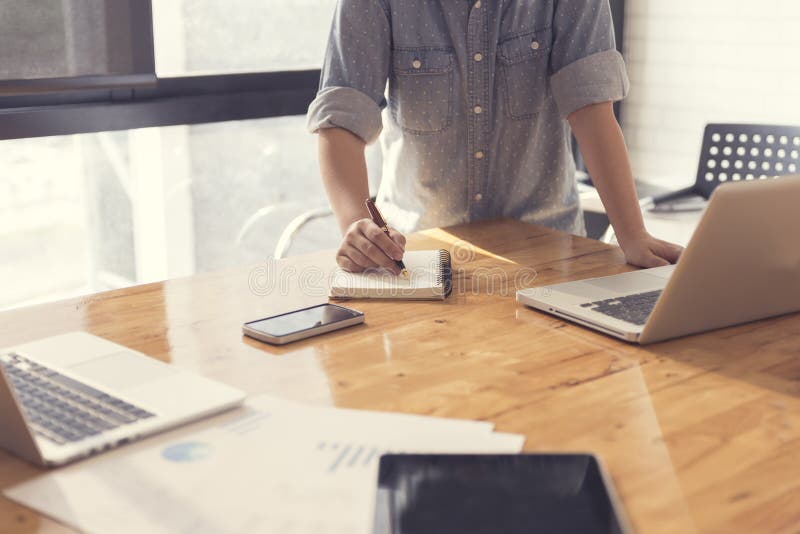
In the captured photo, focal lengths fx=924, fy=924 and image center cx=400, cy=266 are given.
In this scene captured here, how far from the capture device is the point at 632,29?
123 inches

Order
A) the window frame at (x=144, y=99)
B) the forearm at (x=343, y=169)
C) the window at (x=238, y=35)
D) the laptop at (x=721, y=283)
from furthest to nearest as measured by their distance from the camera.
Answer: the window at (x=238, y=35), the window frame at (x=144, y=99), the forearm at (x=343, y=169), the laptop at (x=721, y=283)

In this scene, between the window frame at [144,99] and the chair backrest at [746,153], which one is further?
the window frame at [144,99]

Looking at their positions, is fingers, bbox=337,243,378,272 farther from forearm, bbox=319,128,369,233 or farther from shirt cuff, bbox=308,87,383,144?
shirt cuff, bbox=308,87,383,144

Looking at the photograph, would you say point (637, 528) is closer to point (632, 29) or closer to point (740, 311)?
point (740, 311)

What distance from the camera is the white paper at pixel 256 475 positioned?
0.72 metres

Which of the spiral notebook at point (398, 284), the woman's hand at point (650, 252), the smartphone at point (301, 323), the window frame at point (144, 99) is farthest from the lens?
the window frame at point (144, 99)

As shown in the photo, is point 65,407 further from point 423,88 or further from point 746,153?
point 746,153

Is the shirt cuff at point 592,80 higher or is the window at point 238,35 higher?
the window at point 238,35

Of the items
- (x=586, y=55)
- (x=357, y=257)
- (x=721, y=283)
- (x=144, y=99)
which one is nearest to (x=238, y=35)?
(x=144, y=99)

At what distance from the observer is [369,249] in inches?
54.1

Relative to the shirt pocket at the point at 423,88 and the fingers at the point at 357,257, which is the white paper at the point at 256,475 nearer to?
the fingers at the point at 357,257

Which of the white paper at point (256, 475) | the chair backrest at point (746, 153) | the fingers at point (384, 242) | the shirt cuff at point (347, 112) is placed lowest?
the white paper at point (256, 475)

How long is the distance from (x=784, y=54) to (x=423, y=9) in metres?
1.48

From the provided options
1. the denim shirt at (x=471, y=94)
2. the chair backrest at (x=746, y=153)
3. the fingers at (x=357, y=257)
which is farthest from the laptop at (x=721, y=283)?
the chair backrest at (x=746, y=153)
